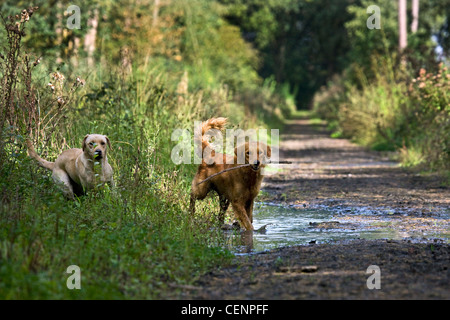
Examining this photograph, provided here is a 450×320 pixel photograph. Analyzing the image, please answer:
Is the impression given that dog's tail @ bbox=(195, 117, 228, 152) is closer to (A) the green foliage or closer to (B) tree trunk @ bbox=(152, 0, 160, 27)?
(A) the green foliage

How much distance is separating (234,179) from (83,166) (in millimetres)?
1902

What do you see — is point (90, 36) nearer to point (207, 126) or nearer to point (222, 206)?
point (207, 126)

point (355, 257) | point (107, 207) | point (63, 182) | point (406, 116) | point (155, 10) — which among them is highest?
point (155, 10)

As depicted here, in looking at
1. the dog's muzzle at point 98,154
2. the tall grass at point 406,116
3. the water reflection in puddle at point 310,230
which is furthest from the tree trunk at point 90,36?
the dog's muzzle at point 98,154

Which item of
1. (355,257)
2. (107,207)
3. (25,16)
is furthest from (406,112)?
(355,257)

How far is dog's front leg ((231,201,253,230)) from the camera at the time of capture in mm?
8492

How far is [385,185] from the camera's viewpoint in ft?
42.3

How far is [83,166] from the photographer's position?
881 cm

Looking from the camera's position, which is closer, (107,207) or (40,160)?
(107,207)

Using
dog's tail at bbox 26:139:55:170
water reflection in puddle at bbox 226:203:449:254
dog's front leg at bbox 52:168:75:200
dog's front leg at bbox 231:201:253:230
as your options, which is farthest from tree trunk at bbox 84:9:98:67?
dog's front leg at bbox 231:201:253:230

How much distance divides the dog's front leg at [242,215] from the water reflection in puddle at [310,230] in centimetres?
13

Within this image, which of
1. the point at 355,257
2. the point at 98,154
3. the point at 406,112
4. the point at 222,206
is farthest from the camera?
the point at 406,112
